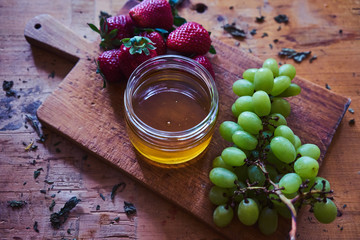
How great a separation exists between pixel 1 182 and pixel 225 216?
2.34 ft

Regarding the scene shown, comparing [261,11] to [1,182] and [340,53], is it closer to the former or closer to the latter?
[340,53]

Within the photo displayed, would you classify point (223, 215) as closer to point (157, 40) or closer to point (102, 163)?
point (102, 163)

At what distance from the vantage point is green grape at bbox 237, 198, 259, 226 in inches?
38.8

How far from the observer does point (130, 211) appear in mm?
1135

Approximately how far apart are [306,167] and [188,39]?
54 centimetres

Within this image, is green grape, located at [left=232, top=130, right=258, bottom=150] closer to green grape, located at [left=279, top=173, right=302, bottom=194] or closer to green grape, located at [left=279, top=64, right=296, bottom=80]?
green grape, located at [left=279, top=173, right=302, bottom=194]

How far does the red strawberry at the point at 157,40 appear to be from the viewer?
3.88 feet

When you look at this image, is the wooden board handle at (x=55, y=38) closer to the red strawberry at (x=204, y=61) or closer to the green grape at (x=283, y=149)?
the red strawberry at (x=204, y=61)

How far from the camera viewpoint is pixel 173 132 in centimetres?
101

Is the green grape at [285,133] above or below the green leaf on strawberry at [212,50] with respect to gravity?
below

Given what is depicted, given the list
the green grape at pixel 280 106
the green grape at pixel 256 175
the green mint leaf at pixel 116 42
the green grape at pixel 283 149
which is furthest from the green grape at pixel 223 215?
the green mint leaf at pixel 116 42

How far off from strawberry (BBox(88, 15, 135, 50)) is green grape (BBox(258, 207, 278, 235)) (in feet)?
2.31

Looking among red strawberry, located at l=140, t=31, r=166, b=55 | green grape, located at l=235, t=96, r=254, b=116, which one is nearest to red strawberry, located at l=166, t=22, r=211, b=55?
red strawberry, located at l=140, t=31, r=166, b=55

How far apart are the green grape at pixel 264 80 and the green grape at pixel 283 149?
0.17 meters
